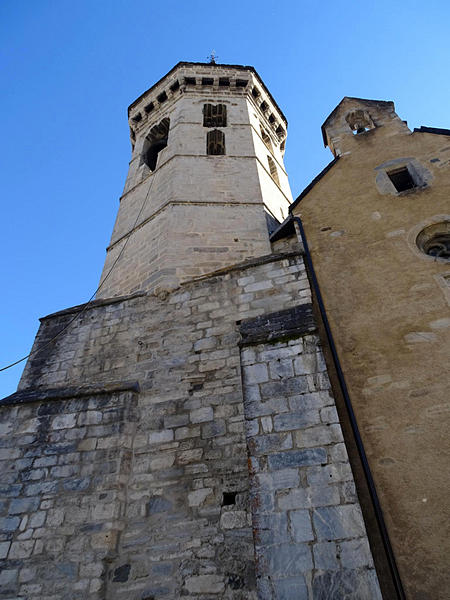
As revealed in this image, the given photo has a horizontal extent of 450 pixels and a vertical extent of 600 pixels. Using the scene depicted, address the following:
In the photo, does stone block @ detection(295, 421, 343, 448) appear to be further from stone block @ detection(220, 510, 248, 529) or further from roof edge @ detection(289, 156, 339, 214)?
roof edge @ detection(289, 156, 339, 214)

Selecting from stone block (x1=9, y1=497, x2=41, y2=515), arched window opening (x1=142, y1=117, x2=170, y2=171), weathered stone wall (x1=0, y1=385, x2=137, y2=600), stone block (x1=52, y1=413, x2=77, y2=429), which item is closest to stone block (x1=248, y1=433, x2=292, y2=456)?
weathered stone wall (x1=0, y1=385, x2=137, y2=600)

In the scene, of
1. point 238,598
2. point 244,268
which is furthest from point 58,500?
point 244,268

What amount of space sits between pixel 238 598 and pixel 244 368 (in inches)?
75.2

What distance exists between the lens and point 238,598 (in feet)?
10.9

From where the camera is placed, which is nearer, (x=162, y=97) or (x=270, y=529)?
(x=270, y=529)

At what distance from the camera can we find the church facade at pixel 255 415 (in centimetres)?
317

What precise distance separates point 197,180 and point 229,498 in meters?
6.40

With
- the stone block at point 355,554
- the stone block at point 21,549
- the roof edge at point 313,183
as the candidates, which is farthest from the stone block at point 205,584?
the roof edge at point 313,183

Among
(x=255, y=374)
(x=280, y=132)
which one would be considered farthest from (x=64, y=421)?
(x=280, y=132)

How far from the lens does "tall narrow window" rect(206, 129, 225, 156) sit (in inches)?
404

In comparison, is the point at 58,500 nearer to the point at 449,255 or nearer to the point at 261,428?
the point at 261,428

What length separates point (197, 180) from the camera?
847 cm

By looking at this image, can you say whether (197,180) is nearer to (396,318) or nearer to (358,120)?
(358,120)

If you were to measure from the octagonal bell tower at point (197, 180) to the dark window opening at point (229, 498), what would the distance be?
3038 millimetres
